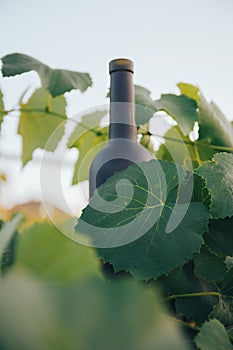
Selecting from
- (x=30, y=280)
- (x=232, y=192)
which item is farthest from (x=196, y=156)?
(x=30, y=280)

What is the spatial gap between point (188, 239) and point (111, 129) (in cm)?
23

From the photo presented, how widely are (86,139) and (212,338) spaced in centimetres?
53

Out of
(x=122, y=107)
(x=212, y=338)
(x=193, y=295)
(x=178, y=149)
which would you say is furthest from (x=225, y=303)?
(x=178, y=149)

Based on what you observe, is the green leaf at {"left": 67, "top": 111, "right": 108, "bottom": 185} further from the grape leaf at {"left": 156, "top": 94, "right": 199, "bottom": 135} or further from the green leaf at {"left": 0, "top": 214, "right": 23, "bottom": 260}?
the green leaf at {"left": 0, "top": 214, "right": 23, "bottom": 260}

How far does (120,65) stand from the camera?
1.55 feet

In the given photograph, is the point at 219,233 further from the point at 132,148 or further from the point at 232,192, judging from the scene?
the point at 132,148

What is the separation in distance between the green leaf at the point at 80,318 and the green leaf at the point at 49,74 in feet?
1.61

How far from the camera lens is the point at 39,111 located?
2.22ft

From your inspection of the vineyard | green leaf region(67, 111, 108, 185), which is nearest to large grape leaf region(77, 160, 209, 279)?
the vineyard

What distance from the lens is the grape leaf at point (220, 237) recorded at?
30 centimetres

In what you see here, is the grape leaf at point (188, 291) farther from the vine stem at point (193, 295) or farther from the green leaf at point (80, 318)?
the green leaf at point (80, 318)

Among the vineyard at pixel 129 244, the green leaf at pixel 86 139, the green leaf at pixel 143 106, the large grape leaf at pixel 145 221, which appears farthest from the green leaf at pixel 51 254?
the green leaf at pixel 86 139

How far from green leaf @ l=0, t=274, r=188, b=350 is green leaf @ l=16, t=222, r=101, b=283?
0.02 m

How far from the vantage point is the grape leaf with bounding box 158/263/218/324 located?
0.29m
